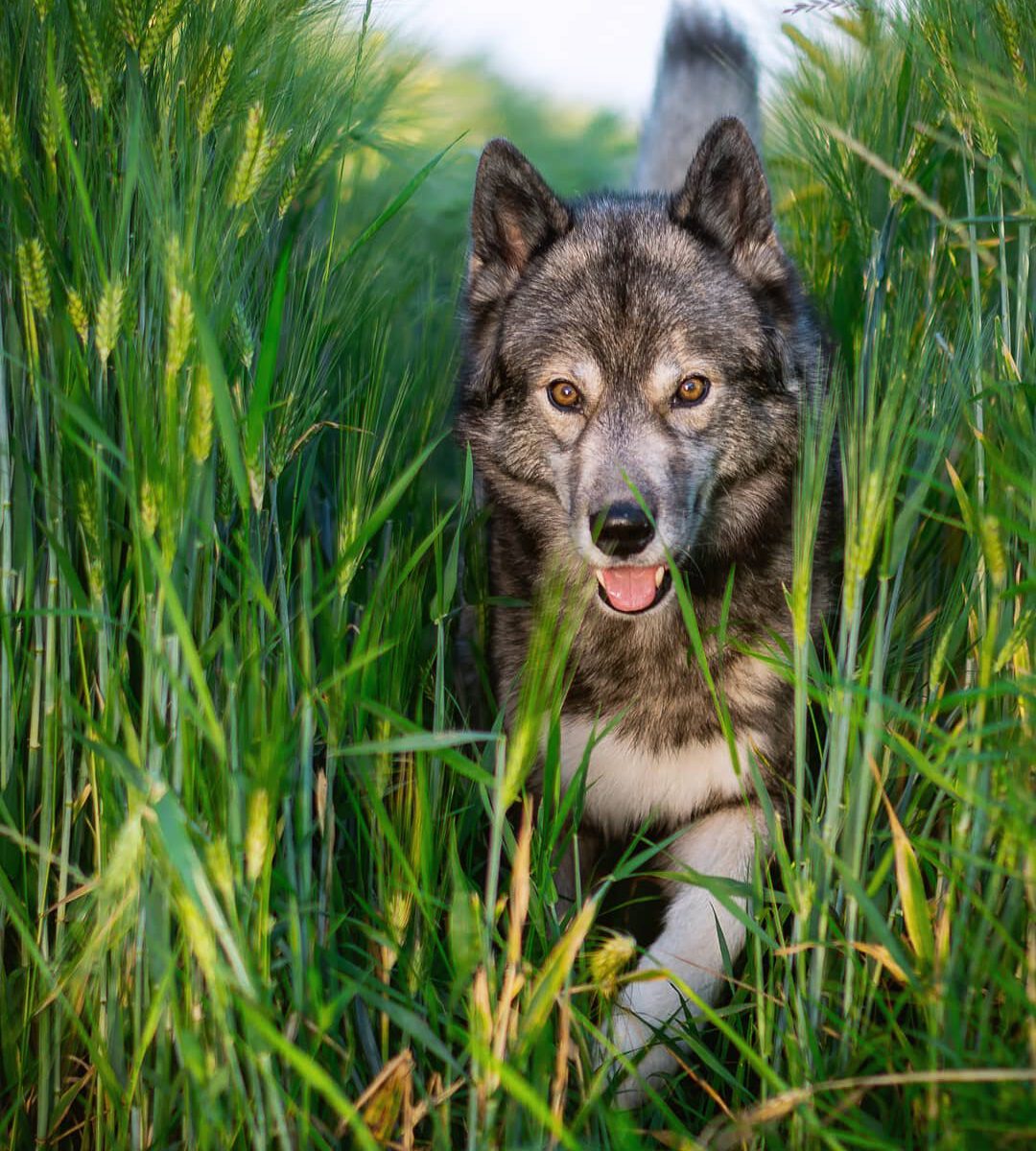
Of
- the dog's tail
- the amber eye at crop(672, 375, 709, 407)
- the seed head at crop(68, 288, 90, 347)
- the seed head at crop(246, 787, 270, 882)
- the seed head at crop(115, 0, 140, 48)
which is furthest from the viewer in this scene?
the dog's tail

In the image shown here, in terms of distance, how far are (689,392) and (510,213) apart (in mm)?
724

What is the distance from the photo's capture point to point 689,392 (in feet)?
8.79

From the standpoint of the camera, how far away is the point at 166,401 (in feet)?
5.05

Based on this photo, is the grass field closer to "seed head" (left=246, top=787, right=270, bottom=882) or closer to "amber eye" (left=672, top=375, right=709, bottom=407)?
"seed head" (left=246, top=787, right=270, bottom=882)

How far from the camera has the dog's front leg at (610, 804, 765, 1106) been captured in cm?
219

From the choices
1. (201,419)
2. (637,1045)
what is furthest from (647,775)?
(201,419)

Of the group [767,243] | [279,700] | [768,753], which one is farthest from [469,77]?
[279,700]

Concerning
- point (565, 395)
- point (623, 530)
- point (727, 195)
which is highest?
point (727, 195)

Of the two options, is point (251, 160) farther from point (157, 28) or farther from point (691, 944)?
point (691, 944)

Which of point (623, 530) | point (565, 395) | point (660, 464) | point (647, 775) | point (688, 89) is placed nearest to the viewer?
point (623, 530)

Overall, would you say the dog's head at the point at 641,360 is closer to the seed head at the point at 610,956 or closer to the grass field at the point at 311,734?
the grass field at the point at 311,734

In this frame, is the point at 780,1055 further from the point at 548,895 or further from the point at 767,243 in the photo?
the point at 767,243

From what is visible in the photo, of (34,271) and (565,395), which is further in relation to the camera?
(565,395)

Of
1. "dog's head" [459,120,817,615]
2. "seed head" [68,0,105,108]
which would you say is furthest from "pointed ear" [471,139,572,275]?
"seed head" [68,0,105,108]
